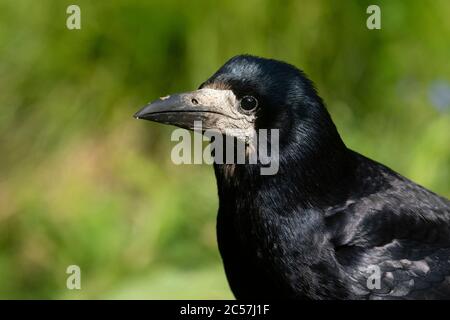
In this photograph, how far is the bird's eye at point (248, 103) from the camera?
4.14 m

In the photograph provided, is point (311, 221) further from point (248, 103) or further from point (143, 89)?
point (143, 89)

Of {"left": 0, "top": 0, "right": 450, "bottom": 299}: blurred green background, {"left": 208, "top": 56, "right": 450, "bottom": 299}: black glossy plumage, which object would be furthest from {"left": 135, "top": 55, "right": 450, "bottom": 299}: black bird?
{"left": 0, "top": 0, "right": 450, "bottom": 299}: blurred green background

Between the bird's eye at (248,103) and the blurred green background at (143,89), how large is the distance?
2.46 metres

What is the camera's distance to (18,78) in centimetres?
702

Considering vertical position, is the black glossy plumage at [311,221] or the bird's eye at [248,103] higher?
the bird's eye at [248,103]

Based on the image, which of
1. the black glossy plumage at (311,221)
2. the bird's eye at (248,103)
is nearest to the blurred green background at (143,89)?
the black glossy plumage at (311,221)

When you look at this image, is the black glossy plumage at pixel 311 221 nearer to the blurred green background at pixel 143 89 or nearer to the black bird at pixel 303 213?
the black bird at pixel 303 213

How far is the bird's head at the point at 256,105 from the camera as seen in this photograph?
4109 mm

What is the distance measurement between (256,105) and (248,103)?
0.03 metres

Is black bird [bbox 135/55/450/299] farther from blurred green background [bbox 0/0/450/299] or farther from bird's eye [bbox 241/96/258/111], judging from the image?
blurred green background [bbox 0/0/450/299]

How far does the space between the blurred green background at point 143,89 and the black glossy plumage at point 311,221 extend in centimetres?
236

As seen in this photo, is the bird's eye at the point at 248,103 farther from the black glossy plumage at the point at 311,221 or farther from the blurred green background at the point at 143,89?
the blurred green background at the point at 143,89

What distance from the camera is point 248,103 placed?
4148 millimetres

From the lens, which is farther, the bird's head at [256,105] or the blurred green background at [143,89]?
the blurred green background at [143,89]
